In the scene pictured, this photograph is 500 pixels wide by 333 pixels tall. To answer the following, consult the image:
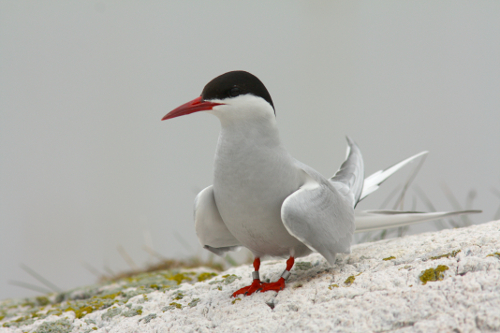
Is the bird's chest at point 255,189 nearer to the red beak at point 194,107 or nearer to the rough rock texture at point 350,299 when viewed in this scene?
the red beak at point 194,107

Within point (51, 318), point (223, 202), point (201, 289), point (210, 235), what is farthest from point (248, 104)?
point (51, 318)

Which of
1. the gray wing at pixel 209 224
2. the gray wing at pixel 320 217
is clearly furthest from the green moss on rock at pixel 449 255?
the gray wing at pixel 209 224

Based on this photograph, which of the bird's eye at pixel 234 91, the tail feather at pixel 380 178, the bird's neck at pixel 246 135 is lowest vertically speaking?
the tail feather at pixel 380 178

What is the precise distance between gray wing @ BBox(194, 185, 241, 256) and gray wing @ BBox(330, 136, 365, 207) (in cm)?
87

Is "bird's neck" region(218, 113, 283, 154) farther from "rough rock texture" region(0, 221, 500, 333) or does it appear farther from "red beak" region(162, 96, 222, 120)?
"rough rock texture" region(0, 221, 500, 333)

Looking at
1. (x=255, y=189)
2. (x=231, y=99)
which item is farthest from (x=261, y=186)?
(x=231, y=99)

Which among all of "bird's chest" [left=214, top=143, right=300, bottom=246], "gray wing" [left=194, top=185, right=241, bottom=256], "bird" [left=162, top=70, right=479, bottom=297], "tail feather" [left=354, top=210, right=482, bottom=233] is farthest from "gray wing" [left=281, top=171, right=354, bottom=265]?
"gray wing" [left=194, top=185, right=241, bottom=256]

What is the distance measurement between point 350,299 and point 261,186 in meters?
0.78

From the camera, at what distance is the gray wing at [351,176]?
3168 millimetres

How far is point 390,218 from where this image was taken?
3.10 metres

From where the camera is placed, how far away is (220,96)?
2.54 m

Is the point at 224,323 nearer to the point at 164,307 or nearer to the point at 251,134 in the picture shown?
the point at 164,307

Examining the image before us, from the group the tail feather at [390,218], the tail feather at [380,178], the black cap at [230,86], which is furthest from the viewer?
the tail feather at [380,178]

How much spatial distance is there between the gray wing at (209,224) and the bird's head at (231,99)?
56 centimetres
